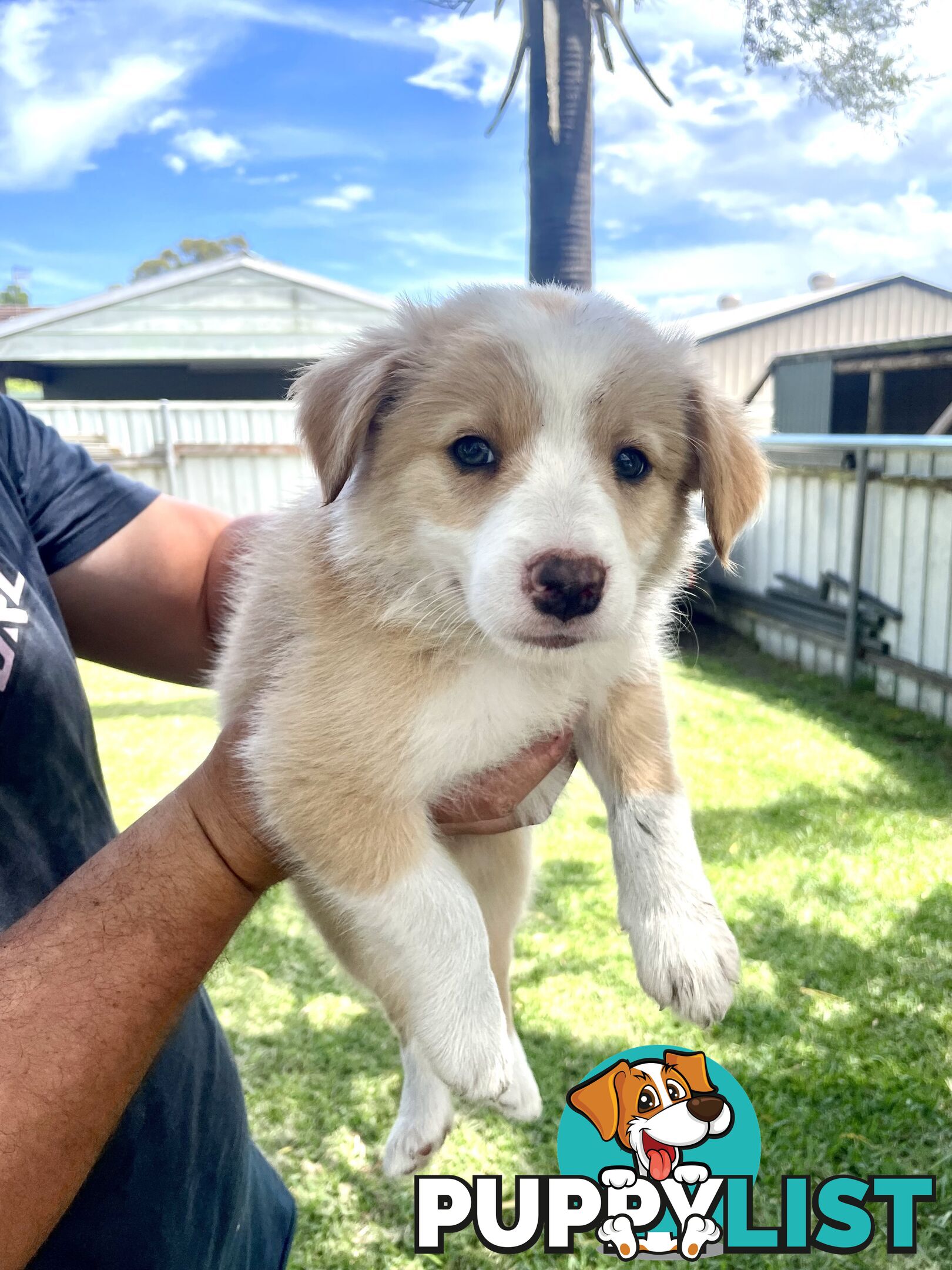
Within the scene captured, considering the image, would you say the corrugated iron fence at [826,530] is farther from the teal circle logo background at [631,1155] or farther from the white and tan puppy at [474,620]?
the teal circle logo background at [631,1155]

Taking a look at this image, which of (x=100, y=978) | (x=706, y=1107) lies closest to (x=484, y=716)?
(x=100, y=978)

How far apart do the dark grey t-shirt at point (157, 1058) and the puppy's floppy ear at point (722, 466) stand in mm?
1158

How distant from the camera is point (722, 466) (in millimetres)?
1710

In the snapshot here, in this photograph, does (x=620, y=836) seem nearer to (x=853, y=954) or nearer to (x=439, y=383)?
(x=439, y=383)

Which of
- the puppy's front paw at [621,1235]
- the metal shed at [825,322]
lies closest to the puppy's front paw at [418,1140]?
the puppy's front paw at [621,1235]

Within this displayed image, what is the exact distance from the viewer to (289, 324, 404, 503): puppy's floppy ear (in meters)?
1.59

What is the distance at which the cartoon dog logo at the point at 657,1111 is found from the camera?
1.74 metres

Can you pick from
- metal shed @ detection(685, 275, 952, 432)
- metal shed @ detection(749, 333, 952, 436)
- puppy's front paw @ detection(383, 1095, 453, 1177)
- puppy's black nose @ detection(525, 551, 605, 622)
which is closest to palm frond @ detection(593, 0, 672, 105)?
puppy's black nose @ detection(525, 551, 605, 622)

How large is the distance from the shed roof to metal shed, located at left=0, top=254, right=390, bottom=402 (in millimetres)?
10

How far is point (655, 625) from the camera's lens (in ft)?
6.17

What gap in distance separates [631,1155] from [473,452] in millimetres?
1330

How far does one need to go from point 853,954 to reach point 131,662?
300cm

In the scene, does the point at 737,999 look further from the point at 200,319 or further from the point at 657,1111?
the point at 200,319

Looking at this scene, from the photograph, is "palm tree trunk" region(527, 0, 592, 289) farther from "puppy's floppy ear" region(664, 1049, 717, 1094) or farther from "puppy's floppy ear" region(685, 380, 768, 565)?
"puppy's floppy ear" region(664, 1049, 717, 1094)
